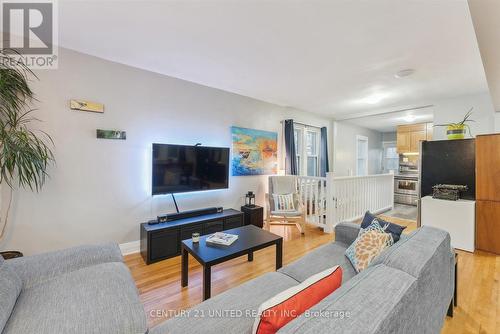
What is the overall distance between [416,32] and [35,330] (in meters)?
3.29

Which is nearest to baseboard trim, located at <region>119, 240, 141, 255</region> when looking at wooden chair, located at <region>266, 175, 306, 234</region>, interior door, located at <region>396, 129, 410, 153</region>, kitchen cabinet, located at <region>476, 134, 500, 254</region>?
wooden chair, located at <region>266, 175, 306, 234</region>

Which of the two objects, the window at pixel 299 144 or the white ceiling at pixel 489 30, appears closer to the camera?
the white ceiling at pixel 489 30

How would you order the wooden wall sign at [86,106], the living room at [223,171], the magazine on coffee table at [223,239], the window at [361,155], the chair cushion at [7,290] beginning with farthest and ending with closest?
the window at [361,155] → the wooden wall sign at [86,106] → the magazine on coffee table at [223,239] → the living room at [223,171] → the chair cushion at [7,290]

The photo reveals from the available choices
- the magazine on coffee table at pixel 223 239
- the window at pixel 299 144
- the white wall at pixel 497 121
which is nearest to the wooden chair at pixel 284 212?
the window at pixel 299 144

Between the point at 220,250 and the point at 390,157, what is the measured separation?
7523mm

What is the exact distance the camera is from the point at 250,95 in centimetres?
382

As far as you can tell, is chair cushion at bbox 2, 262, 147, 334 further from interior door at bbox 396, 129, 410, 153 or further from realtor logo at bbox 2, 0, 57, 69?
interior door at bbox 396, 129, 410, 153

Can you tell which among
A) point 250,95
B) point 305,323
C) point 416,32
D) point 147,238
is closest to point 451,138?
point 416,32

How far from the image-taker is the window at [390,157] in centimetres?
715

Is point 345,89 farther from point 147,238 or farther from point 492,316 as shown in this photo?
point 147,238

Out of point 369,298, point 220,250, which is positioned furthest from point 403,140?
point 369,298

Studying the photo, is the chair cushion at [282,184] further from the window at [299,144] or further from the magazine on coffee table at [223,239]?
the magazine on coffee table at [223,239]

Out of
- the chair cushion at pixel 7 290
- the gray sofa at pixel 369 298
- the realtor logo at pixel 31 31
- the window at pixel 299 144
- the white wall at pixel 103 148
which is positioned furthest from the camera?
the window at pixel 299 144

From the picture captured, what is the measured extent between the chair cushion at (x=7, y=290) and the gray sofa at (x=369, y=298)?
655mm
